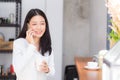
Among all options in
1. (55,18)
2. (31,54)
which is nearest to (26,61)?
(31,54)

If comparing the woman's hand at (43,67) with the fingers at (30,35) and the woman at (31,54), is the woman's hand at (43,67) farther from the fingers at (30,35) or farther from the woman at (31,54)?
the fingers at (30,35)

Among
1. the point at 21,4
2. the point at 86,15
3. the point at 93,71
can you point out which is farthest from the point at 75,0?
the point at 93,71

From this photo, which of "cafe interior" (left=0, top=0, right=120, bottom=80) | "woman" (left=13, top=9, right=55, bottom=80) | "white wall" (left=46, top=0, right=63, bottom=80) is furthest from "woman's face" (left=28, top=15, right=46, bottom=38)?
"white wall" (left=46, top=0, right=63, bottom=80)

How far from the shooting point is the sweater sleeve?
5.50 feet

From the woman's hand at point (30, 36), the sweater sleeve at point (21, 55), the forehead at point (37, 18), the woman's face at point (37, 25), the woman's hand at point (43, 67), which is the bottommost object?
the woman's hand at point (43, 67)

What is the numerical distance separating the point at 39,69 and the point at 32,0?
7.93 ft

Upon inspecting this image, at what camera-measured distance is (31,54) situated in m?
1.70

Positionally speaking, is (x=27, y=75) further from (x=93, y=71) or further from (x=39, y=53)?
(x=93, y=71)

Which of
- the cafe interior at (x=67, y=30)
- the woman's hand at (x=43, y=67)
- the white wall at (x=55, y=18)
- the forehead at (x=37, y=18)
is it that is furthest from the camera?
the white wall at (x=55, y=18)

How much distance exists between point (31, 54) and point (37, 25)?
220 millimetres

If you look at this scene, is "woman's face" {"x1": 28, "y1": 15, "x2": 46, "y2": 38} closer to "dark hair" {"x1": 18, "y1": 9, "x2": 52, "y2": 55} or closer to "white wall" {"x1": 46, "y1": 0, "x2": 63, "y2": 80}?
"dark hair" {"x1": 18, "y1": 9, "x2": 52, "y2": 55}

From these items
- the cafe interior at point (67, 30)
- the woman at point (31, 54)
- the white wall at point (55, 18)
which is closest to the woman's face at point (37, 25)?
the woman at point (31, 54)

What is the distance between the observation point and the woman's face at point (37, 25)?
172cm

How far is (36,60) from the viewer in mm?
1712
